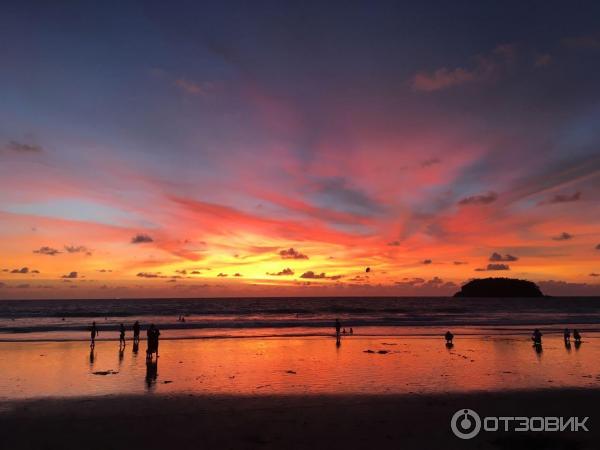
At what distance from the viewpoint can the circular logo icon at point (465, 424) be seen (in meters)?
16.3

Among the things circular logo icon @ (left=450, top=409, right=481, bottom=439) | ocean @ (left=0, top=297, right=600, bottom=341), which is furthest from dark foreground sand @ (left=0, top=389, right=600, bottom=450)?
ocean @ (left=0, top=297, right=600, bottom=341)

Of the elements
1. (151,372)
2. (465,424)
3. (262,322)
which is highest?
(151,372)

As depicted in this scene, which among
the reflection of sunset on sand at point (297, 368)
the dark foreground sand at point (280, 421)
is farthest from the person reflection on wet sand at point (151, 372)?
the dark foreground sand at point (280, 421)

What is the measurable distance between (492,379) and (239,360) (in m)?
18.2

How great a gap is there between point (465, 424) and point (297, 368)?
1407 cm

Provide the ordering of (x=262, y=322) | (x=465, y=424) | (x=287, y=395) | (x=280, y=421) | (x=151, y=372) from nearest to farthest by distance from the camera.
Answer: (x=465, y=424) → (x=280, y=421) → (x=287, y=395) → (x=151, y=372) → (x=262, y=322)

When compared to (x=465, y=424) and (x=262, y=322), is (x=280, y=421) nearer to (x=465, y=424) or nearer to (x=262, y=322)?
(x=465, y=424)

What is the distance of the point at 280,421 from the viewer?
1747cm

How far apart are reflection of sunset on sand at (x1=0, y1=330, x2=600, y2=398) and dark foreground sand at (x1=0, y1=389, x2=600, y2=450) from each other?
1.93 metres

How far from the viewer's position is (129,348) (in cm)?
3891

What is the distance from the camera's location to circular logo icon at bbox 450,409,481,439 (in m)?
16.3

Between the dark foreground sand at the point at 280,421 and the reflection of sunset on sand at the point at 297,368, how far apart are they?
193 centimetres

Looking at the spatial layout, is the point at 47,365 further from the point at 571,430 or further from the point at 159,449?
the point at 571,430

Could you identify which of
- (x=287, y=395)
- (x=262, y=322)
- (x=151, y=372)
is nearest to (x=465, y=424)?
(x=287, y=395)
